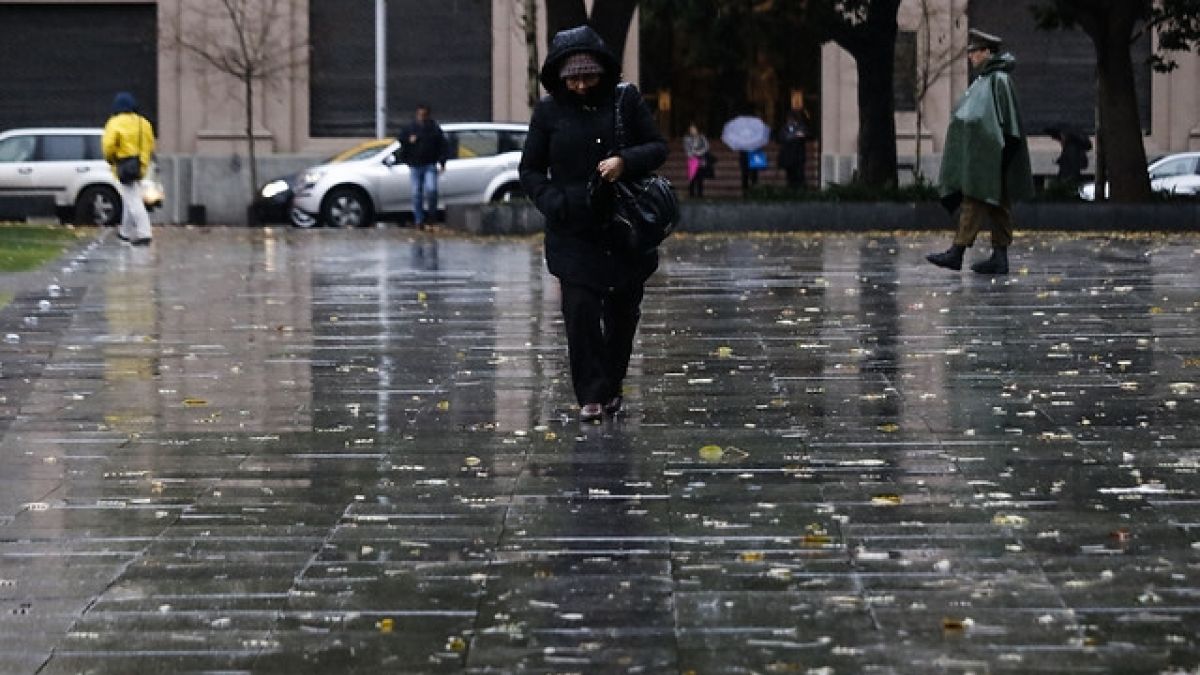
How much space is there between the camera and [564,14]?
29469 mm

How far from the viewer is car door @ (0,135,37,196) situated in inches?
1491

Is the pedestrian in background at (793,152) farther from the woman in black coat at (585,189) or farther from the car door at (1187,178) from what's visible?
the woman in black coat at (585,189)

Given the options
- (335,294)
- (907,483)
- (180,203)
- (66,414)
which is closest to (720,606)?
(907,483)

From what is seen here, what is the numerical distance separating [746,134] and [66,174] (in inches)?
519

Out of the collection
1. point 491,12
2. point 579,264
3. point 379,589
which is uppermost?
point 491,12

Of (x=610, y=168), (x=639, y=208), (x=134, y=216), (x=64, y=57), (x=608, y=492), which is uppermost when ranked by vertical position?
(x=64, y=57)

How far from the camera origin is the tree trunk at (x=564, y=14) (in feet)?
96.0

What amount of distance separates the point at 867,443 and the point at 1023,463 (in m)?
0.75

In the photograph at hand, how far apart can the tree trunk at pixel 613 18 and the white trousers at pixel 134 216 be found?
669cm

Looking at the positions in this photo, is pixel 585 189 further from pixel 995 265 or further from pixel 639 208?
pixel 995 265

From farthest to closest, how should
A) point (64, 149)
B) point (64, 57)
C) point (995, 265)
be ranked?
point (64, 57), point (64, 149), point (995, 265)

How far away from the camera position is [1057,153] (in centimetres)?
4644

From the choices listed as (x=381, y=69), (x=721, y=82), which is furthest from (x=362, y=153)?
(x=721, y=82)

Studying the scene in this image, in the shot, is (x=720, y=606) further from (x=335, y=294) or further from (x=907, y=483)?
(x=335, y=294)
